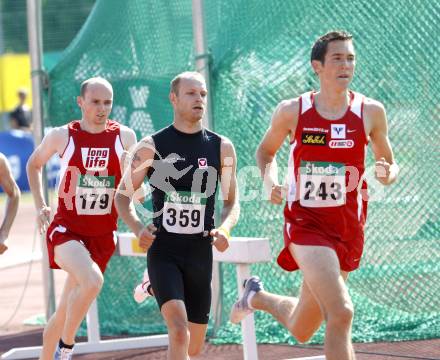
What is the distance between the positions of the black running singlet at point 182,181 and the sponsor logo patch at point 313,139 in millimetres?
625

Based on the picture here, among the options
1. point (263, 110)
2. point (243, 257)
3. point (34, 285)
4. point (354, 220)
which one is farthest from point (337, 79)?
point (34, 285)

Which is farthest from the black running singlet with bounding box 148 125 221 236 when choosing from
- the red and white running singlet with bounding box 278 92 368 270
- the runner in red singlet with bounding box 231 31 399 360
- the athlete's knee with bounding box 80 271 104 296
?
the athlete's knee with bounding box 80 271 104 296

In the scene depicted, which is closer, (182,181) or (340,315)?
(340,315)

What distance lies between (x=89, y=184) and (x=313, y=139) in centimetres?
196

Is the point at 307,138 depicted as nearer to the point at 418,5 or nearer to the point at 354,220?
the point at 354,220

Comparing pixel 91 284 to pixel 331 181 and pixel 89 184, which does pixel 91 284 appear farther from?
pixel 331 181

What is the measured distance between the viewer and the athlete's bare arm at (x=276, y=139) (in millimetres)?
6356

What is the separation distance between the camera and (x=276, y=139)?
6547 mm

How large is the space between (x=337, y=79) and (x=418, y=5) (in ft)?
9.33

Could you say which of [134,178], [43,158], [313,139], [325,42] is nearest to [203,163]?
[134,178]

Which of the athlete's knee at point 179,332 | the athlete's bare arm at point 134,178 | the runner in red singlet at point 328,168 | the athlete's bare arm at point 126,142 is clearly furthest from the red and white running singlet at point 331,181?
the athlete's bare arm at point 126,142

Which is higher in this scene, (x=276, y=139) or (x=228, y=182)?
(x=276, y=139)

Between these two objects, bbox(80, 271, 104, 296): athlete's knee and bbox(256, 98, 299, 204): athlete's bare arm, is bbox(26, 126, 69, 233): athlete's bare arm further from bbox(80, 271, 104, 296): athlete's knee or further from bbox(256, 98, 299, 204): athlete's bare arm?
bbox(256, 98, 299, 204): athlete's bare arm

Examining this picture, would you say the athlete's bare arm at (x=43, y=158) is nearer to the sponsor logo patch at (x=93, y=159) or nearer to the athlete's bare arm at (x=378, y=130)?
the sponsor logo patch at (x=93, y=159)
